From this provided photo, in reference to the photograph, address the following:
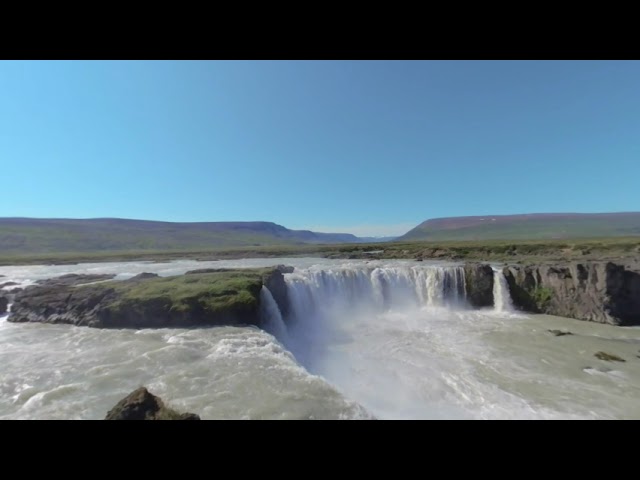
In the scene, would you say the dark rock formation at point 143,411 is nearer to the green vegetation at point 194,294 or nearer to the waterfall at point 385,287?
the green vegetation at point 194,294

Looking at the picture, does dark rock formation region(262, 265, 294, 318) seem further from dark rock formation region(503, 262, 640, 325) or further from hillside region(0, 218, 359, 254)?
hillside region(0, 218, 359, 254)

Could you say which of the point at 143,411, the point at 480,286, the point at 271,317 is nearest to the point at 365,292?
the point at 480,286

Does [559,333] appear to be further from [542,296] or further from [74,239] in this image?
[74,239]

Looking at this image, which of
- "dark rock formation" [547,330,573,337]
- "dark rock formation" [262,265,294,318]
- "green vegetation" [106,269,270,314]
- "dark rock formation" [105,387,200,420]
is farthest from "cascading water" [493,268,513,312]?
"dark rock formation" [105,387,200,420]

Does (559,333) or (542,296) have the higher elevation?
(542,296)

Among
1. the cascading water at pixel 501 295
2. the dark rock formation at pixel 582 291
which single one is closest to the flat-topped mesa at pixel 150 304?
the cascading water at pixel 501 295
